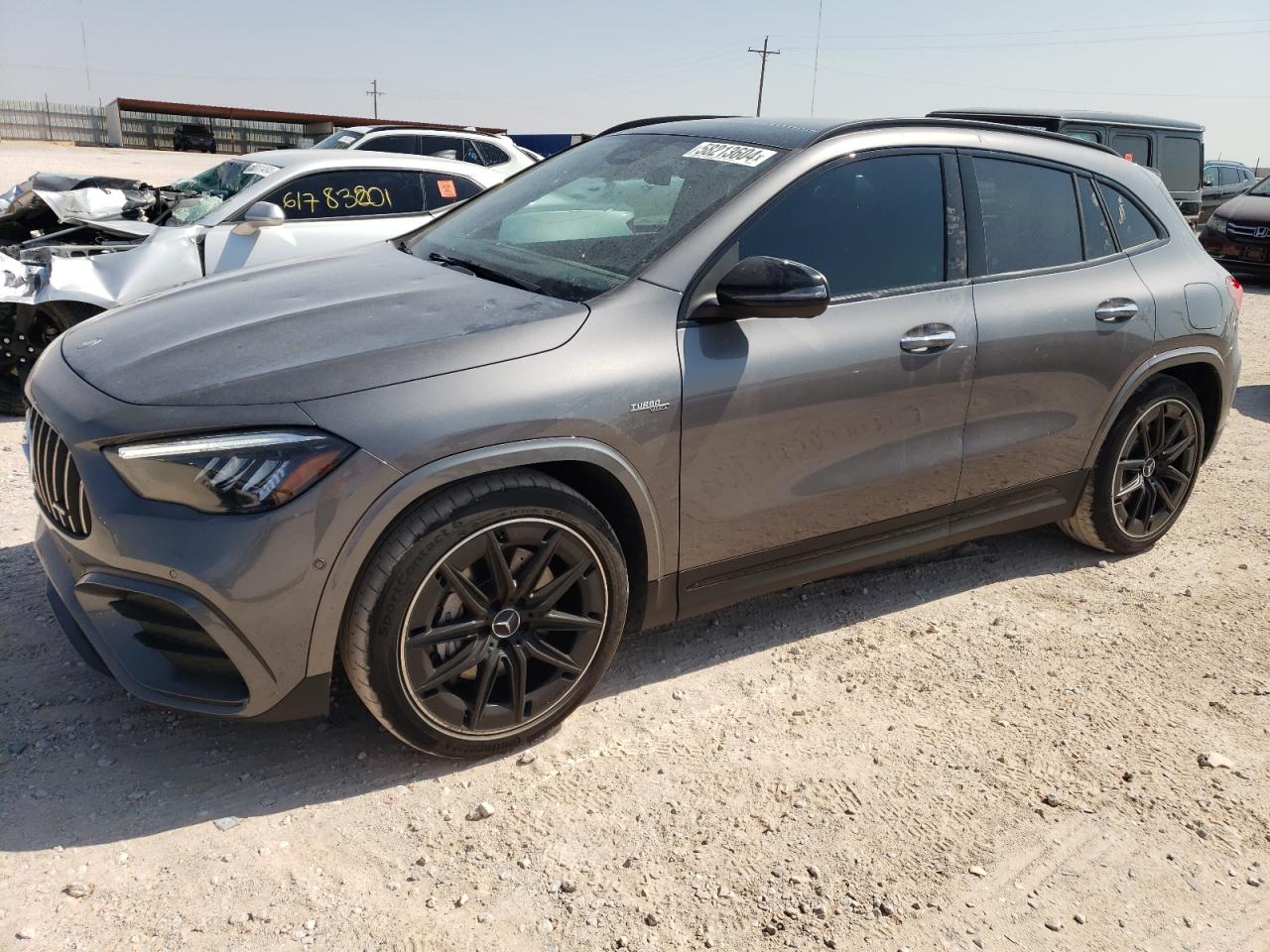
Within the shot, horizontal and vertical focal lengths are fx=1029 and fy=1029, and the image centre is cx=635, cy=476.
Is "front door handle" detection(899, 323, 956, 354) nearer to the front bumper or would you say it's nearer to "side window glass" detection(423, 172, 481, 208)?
the front bumper

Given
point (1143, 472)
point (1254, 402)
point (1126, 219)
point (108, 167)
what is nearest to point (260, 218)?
point (1126, 219)

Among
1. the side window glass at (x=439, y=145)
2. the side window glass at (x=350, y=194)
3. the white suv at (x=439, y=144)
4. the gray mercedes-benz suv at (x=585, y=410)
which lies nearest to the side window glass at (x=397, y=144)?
the white suv at (x=439, y=144)

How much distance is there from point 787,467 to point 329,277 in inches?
63.4

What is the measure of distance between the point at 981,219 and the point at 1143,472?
1533mm

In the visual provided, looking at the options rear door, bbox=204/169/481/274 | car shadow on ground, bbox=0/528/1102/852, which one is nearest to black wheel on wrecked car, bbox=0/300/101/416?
rear door, bbox=204/169/481/274

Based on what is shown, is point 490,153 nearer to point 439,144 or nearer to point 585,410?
point 439,144

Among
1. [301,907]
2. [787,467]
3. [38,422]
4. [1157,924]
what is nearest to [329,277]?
[38,422]

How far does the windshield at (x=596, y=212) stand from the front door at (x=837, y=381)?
0.23 m

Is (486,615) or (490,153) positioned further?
(490,153)

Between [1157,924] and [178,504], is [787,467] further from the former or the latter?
[178,504]

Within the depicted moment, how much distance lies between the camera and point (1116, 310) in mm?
4008

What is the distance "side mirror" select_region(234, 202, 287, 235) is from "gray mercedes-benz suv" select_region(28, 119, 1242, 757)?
216cm

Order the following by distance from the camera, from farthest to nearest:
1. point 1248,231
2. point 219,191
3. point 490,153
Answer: point 1248,231 < point 490,153 < point 219,191

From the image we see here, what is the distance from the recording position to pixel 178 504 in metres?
2.45
